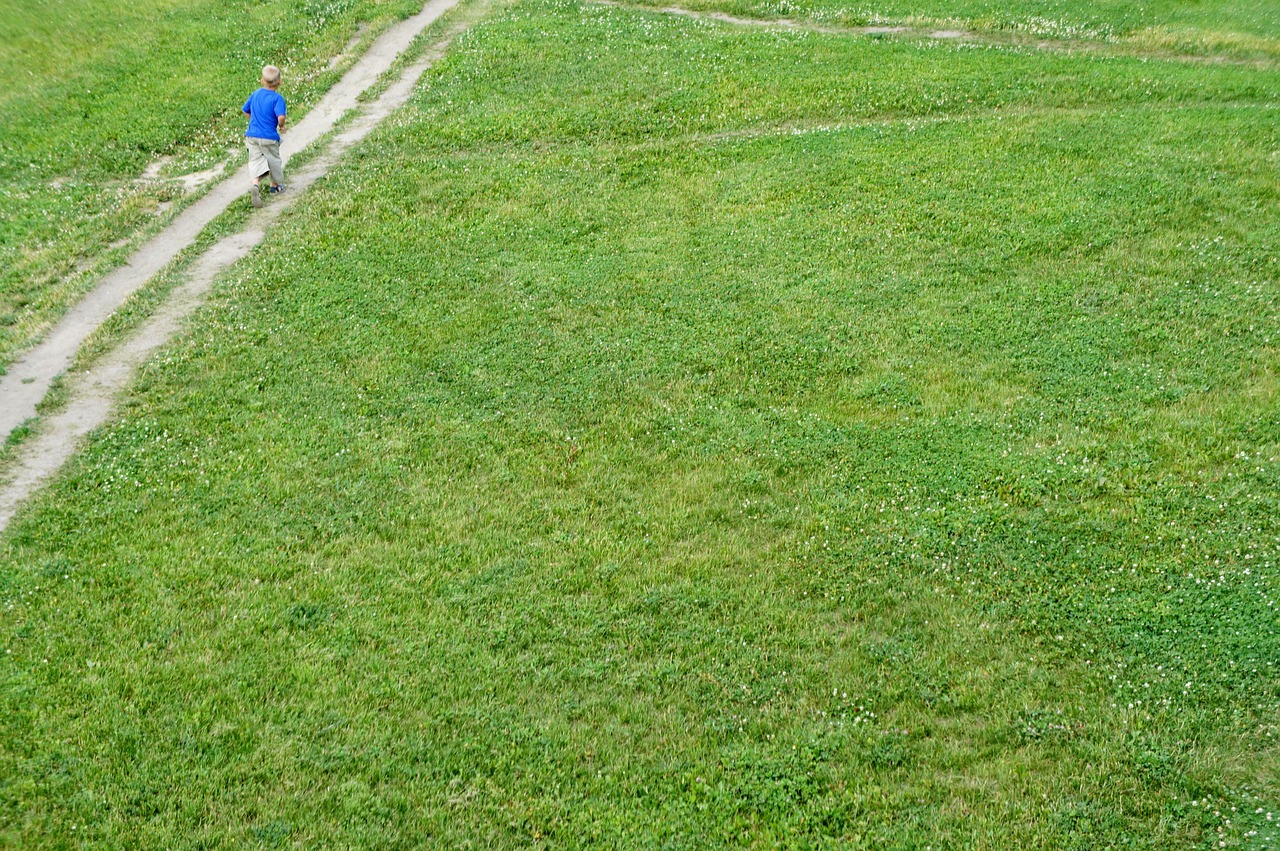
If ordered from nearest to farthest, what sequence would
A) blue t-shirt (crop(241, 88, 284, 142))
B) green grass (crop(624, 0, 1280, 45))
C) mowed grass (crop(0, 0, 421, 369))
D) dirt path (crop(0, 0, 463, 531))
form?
dirt path (crop(0, 0, 463, 531)) → mowed grass (crop(0, 0, 421, 369)) → blue t-shirt (crop(241, 88, 284, 142)) → green grass (crop(624, 0, 1280, 45))

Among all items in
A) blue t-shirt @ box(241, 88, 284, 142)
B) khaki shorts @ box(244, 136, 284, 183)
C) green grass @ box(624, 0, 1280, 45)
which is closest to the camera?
blue t-shirt @ box(241, 88, 284, 142)

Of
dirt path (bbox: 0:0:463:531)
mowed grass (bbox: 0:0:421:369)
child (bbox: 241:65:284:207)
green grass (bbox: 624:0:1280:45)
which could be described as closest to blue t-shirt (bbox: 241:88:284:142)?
child (bbox: 241:65:284:207)

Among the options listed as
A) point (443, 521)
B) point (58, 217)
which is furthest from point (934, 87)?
point (58, 217)

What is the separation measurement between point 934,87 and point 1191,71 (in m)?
7.00

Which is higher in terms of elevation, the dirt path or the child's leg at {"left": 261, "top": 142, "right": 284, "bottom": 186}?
the child's leg at {"left": 261, "top": 142, "right": 284, "bottom": 186}

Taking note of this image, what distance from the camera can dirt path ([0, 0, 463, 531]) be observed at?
13.9m

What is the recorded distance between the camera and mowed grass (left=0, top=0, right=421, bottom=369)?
63.2 feet

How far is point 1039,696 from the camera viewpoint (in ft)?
33.9

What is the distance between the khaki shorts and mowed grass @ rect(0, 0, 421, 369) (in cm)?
218

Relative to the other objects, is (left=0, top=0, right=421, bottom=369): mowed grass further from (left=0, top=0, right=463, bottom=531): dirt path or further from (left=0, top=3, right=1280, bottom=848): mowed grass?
(left=0, top=3, right=1280, bottom=848): mowed grass

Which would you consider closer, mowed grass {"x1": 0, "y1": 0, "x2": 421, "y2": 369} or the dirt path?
the dirt path

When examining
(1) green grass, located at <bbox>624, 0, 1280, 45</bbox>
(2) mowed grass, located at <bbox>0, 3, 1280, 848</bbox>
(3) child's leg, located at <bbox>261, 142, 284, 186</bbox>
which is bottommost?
(2) mowed grass, located at <bbox>0, 3, 1280, 848</bbox>

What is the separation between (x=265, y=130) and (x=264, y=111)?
1.34 feet

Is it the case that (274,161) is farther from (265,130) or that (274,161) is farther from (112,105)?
(112,105)
